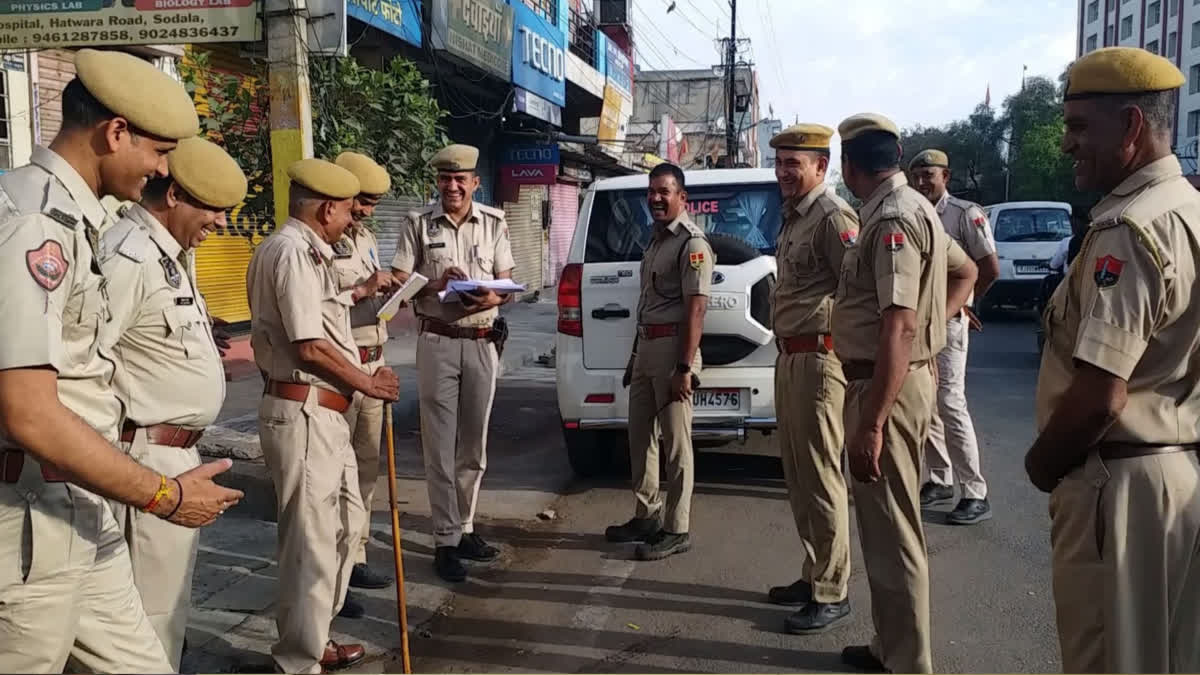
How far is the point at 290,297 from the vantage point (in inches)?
132

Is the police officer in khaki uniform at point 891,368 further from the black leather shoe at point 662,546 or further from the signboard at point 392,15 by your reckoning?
the signboard at point 392,15

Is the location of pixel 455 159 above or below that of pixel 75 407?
above

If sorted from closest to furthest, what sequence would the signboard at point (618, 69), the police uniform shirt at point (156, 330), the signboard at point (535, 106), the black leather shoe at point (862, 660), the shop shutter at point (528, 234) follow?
the police uniform shirt at point (156, 330), the black leather shoe at point (862, 660), the signboard at point (535, 106), the shop shutter at point (528, 234), the signboard at point (618, 69)

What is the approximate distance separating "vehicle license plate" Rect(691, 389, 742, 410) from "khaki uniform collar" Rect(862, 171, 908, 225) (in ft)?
8.06

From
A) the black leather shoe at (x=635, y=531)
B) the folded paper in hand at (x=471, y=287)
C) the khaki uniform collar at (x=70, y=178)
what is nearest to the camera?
the khaki uniform collar at (x=70, y=178)

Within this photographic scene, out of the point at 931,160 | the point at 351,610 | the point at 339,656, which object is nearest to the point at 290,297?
the point at 339,656

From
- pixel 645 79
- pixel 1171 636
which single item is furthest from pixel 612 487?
pixel 645 79

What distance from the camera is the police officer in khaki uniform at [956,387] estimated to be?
5.44 meters

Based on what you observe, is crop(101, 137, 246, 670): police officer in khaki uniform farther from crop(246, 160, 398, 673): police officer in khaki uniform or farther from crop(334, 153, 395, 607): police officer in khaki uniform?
crop(334, 153, 395, 607): police officer in khaki uniform

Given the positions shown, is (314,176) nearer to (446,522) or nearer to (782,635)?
(446,522)

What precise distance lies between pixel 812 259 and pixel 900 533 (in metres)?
1.30

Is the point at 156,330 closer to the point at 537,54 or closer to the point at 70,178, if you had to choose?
the point at 70,178

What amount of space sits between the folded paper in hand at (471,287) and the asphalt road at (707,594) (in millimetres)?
1410

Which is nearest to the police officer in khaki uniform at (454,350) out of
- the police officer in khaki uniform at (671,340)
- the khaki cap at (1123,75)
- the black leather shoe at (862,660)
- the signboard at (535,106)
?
the police officer in khaki uniform at (671,340)
